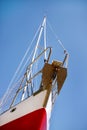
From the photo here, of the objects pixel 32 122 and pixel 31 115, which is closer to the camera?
pixel 32 122

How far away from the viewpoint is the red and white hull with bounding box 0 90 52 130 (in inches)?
126

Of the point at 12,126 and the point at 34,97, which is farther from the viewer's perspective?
the point at 34,97

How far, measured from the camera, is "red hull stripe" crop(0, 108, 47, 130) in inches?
124

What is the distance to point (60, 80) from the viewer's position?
388 cm

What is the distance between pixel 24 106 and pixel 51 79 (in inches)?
26.6

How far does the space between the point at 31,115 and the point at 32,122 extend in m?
0.16

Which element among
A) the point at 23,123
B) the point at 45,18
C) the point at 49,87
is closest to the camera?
the point at 23,123

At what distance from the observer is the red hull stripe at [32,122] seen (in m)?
3.14

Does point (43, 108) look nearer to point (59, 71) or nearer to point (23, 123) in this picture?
point (23, 123)

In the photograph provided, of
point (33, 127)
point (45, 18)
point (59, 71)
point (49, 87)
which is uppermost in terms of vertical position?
point (45, 18)

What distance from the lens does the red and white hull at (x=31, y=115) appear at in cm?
320

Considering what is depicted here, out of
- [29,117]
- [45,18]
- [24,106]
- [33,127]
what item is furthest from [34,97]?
[45,18]

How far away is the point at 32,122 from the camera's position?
320 cm

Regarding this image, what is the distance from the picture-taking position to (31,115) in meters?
3.35
